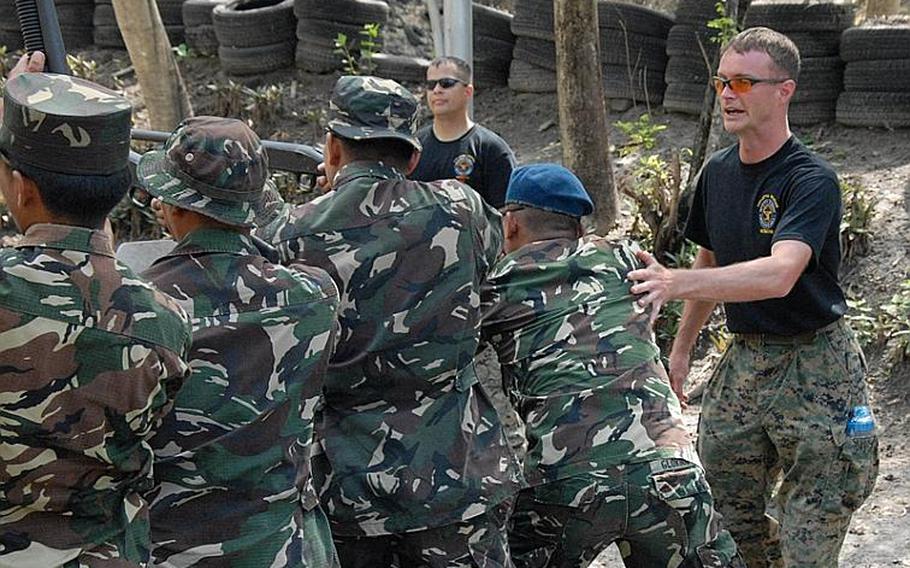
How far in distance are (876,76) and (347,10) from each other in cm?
451

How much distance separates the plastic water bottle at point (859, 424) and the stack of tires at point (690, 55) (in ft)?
18.4

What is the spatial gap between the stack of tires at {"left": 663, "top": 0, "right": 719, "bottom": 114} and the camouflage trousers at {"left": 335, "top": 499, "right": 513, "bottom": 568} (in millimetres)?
6464

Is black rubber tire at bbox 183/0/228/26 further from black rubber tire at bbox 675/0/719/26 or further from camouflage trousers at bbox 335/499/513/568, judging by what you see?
camouflage trousers at bbox 335/499/513/568

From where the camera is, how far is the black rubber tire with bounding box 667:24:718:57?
→ 31.1 feet

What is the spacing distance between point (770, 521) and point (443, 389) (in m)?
1.58

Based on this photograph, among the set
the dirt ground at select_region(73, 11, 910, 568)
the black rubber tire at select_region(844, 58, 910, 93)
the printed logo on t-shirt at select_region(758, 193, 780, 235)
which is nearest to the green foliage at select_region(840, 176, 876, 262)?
the dirt ground at select_region(73, 11, 910, 568)

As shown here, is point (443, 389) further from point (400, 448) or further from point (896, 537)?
point (896, 537)

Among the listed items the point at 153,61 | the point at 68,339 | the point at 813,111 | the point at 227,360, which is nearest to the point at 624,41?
the point at 813,111

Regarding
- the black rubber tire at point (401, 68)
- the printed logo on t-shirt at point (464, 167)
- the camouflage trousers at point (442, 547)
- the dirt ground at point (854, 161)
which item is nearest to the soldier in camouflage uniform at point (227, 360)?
the camouflage trousers at point (442, 547)

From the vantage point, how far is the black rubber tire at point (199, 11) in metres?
11.6

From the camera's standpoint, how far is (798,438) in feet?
13.7

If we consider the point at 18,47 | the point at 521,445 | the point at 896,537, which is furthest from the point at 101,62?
the point at 896,537

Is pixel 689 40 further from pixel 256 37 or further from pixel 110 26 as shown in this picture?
pixel 110 26

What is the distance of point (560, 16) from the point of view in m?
8.07
